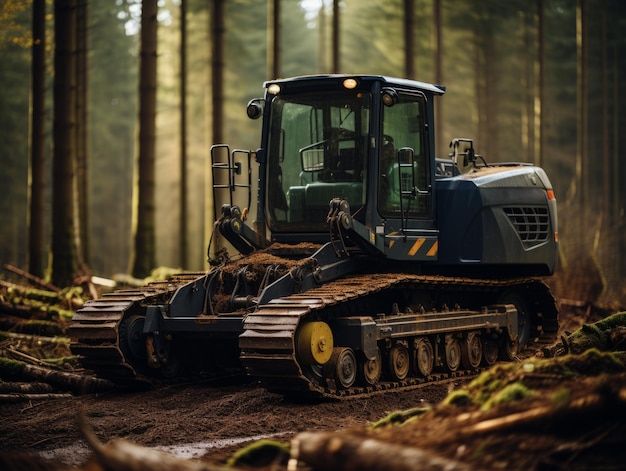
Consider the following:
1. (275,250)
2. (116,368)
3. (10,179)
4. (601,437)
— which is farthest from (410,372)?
(10,179)

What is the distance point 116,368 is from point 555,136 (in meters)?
46.2

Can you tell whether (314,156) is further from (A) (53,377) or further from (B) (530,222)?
(A) (53,377)

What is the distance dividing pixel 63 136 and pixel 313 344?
11.0 m

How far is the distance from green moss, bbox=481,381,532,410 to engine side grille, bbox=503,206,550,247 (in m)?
7.62

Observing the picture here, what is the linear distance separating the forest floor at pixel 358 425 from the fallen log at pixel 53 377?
0.16 m

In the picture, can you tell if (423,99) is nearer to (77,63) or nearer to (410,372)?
(410,372)

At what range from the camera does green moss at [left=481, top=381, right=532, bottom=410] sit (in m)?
6.53

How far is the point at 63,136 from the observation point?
2009cm

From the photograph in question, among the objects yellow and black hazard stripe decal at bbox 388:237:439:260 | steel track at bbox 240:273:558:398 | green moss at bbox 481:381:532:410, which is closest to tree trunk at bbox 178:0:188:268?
yellow and black hazard stripe decal at bbox 388:237:439:260

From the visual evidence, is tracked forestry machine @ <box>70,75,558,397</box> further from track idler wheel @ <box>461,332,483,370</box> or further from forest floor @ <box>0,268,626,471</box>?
forest floor @ <box>0,268,626,471</box>

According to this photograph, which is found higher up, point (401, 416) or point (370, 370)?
point (401, 416)

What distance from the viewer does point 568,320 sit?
1920 cm

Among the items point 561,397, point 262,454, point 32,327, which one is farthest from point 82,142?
point 561,397

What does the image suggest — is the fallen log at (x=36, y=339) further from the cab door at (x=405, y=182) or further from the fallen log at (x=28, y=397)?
the cab door at (x=405, y=182)
